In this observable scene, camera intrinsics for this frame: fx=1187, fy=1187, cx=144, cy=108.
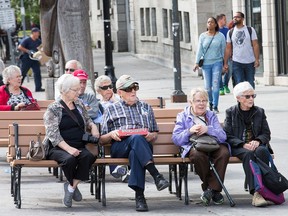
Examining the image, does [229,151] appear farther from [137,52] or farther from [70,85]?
[137,52]

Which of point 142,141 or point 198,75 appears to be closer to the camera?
point 142,141

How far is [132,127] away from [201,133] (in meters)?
0.73

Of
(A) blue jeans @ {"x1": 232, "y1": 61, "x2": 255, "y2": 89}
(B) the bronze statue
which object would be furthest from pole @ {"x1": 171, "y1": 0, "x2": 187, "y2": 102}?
(B) the bronze statue

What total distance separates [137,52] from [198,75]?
43.7 feet

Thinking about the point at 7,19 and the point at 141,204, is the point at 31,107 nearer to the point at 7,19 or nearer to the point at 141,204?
the point at 141,204

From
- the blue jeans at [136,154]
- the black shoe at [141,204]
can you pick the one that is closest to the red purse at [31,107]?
the blue jeans at [136,154]

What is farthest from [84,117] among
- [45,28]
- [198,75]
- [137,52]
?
[137,52]

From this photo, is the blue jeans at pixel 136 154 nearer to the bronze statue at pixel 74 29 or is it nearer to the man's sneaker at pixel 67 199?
the man's sneaker at pixel 67 199

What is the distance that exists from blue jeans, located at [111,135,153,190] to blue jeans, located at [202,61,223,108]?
349 inches

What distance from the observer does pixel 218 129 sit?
12062mm

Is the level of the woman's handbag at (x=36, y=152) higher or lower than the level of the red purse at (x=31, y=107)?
lower

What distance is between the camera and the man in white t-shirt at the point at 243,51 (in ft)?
67.9

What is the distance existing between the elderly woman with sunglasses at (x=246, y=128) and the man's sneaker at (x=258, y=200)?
468 millimetres

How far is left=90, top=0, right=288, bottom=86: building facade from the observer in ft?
90.3
